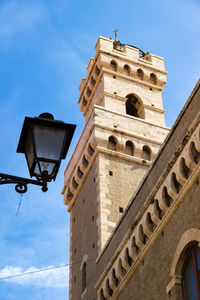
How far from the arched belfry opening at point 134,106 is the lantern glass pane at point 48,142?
2311 cm

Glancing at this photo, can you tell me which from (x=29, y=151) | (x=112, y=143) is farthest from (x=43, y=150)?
(x=112, y=143)

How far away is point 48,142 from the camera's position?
575cm

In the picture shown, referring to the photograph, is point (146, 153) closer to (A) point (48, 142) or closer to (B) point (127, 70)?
(B) point (127, 70)

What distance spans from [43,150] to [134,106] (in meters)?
24.4

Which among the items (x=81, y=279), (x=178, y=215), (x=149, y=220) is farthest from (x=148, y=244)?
(x=81, y=279)

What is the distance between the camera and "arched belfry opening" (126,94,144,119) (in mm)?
29133

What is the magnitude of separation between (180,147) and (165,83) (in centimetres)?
1837

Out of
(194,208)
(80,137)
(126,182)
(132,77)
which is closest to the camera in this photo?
(194,208)

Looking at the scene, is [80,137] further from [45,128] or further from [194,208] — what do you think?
[45,128]

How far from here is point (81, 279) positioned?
21.9 metres

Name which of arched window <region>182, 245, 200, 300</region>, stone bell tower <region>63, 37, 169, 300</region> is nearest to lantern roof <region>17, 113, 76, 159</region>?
arched window <region>182, 245, 200, 300</region>

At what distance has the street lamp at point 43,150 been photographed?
18.8ft

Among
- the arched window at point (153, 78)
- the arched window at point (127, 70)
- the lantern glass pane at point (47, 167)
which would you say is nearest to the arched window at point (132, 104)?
the arched window at point (127, 70)

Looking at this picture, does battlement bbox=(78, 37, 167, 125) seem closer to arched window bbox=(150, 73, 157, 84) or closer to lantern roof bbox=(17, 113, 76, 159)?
arched window bbox=(150, 73, 157, 84)
